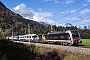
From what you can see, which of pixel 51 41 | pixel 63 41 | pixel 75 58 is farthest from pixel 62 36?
pixel 75 58

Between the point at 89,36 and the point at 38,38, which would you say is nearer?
the point at 38,38

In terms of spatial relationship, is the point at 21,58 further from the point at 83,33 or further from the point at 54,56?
the point at 83,33

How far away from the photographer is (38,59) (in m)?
22.9

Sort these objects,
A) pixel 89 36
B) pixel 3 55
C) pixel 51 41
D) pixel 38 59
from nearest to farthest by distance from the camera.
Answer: pixel 3 55 → pixel 38 59 → pixel 51 41 → pixel 89 36

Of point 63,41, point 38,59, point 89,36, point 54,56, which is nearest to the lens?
point 38,59

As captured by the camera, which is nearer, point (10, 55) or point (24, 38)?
point (10, 55)

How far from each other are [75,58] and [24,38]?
6349cm

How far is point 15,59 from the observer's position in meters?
21.4

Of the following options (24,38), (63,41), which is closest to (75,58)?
(63,41)

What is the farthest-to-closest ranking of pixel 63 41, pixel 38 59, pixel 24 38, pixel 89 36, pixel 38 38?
pixel 89 36 → pixel 24 38 → pixel 38 38 → pixel 63 41 → pixel 38 59

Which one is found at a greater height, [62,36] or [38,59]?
[62,36]

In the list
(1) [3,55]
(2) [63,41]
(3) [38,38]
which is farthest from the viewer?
(3) [38,38]

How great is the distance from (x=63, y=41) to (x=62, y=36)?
5.12 feet

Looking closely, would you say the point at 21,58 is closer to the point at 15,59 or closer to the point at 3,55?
the point at 15,59
